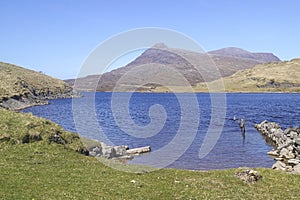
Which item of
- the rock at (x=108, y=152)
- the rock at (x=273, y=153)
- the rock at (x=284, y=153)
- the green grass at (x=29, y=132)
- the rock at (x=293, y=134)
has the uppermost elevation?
the green grass at (x=29, y=132)

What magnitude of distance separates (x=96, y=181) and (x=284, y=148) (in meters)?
42.9

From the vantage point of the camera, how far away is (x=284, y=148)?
58.6 m

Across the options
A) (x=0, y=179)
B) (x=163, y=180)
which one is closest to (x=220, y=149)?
(x=163, y=180)

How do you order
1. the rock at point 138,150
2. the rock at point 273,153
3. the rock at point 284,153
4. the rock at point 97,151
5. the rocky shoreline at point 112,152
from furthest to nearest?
the rock at point 138,150
the rock at point 273,153
the rock at point 284,153
the rocky shoreline at point 112,152
the rock at point 97,151

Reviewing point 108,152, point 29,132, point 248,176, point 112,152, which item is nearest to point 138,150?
point 112,152

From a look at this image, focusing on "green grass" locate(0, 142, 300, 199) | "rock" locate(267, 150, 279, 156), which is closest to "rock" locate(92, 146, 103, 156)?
"green grass" locate(0, 142, 300, 199)

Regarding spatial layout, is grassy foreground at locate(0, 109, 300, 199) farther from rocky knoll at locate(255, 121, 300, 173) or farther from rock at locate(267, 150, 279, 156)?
rock at locate(267, 150, 279, 156)

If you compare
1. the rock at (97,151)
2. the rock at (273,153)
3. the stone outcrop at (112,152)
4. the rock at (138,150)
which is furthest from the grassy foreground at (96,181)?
the rock at (273,153)

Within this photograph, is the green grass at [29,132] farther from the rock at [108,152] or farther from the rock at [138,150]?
the rock at [138,150]

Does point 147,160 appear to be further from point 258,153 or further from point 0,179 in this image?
point 0,179

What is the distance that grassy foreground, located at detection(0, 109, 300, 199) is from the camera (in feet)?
79.2

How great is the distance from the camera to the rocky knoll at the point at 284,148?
42263 millimetres

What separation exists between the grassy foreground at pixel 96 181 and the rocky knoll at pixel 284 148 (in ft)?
33.9

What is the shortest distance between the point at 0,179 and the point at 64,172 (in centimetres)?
565
